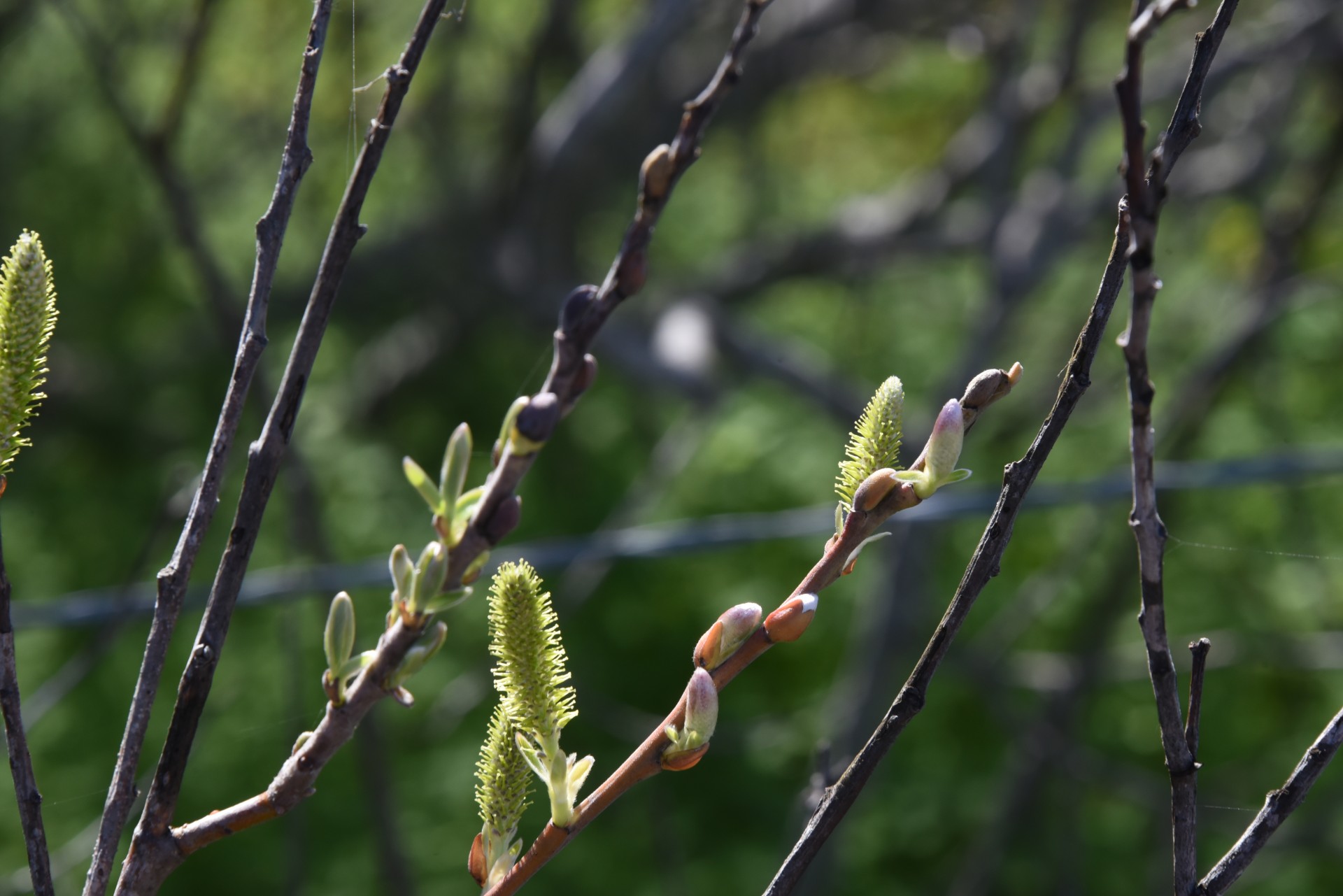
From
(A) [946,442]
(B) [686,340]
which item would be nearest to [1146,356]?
(A) [946,442]

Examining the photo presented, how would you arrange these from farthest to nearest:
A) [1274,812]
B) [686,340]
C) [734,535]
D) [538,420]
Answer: [686,340] < [734,535] < [1274,812] < [538,420]

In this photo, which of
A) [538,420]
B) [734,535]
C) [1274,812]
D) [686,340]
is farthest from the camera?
[686,340]

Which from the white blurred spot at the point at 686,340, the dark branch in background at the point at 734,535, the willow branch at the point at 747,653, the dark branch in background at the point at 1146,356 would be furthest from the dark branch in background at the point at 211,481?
the white blurred spot at the point at 686,340

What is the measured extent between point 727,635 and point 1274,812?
0.18m

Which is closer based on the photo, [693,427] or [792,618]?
[792,618]

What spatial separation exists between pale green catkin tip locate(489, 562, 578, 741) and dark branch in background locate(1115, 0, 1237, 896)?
0.54 ft

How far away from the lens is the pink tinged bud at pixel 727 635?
1.13ft

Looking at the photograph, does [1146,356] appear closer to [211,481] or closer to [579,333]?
[579,333]

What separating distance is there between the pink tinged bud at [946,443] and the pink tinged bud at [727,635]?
7cm

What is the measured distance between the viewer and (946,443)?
1.08 ft

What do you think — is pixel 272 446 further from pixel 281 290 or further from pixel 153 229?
pixel 153 229

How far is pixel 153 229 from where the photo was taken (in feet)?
10.3

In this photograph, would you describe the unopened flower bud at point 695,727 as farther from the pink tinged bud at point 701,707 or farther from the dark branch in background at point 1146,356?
the dark branch in background at point 1146,356

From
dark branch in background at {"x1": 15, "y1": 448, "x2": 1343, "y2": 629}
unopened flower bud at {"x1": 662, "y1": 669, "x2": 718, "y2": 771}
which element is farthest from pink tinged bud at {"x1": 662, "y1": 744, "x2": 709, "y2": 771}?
dark branch in background at {"x1": 15, "y1": 448, "x2": 1343, "y2": 629}
